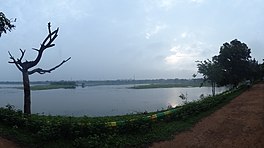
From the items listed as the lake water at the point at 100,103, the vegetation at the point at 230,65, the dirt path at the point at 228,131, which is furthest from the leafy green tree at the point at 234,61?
the dirt path at the point at 228,131

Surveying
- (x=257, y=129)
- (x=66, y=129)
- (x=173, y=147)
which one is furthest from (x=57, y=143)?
(x=257, y=129)

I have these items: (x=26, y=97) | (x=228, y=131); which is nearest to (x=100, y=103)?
(x=26, y=97)

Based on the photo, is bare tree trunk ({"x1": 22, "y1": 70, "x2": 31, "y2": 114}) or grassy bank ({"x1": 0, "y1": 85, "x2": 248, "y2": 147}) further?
bare tree trunk ({"x1": 22, "y1": 70, "x2": 31, "y2": 114})

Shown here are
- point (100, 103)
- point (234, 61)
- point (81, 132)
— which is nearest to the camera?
point (81, 132)

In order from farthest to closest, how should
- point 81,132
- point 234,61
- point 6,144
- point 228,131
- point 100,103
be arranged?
1. point 100,103
2. point 234,61
3. point 228,131
4. point 81,132
5. point 6,144

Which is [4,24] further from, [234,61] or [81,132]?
[234,61]

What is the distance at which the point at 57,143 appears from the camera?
6.26 metres

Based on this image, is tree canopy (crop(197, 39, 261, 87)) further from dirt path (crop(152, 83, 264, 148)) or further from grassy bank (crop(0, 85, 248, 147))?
grassy bank (crop(0, 85, 248, 147))

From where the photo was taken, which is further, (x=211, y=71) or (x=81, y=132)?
(x=211, y=71)

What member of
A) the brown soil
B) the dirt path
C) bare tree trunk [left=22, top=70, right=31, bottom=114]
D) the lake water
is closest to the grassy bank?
the brown soil

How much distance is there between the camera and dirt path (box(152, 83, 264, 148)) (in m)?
6.82

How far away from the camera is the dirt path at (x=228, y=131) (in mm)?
6820

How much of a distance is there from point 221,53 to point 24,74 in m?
11.9

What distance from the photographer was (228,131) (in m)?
7.68
